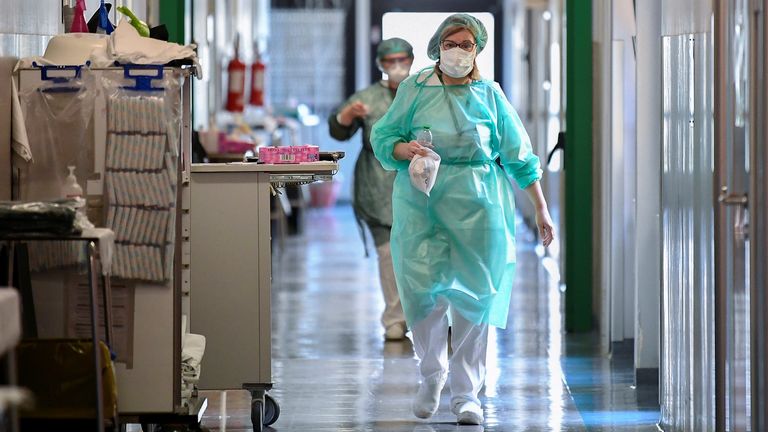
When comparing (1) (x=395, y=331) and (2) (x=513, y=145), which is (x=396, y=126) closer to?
(2) (x=513, y=145)

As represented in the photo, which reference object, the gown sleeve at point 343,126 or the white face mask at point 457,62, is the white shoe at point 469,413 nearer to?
the white face mask at point 457,62

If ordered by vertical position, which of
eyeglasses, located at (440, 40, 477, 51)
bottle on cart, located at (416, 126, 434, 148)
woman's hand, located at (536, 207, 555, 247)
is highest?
eyeglasses, located at (440, 40, 477, 51)

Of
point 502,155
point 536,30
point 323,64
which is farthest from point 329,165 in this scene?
point 323,64

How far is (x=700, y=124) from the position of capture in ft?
13.1

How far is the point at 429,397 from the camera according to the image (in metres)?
4.61

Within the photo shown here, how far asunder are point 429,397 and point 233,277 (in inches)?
33.1

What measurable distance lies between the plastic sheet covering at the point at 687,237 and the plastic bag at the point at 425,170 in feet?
2.63

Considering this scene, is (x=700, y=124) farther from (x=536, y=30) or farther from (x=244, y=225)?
(x=536, y=30)

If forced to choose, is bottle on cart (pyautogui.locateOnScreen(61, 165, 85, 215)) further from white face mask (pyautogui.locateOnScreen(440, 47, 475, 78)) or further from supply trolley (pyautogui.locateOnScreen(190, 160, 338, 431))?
white face mask (pyautogui.locateOnScreen(440, 47, 475, 78))

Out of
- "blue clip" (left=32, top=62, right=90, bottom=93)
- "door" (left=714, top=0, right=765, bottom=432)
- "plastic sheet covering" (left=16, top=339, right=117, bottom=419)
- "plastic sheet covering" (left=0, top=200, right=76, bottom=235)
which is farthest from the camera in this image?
"blue clip" (left=32, top=62, right=90, bottom=93)

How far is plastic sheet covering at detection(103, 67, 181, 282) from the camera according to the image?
3678 millimetres

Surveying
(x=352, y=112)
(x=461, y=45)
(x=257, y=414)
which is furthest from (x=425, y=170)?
(x=352, y=112)

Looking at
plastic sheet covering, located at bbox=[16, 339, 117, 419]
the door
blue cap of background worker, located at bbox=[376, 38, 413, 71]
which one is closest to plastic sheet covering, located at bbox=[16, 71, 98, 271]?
plastic sheet covering, located at bbox=[16, 339, 117, 419]

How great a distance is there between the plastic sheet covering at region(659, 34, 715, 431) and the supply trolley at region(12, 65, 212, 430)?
159cm
